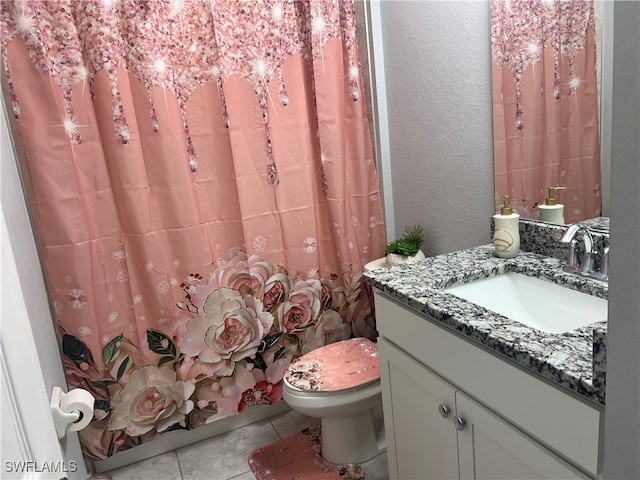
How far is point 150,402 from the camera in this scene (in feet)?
6.17

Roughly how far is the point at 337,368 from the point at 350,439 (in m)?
0.32

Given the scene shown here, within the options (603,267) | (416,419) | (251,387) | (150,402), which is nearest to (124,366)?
(150,402)

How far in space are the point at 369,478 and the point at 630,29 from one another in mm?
1737

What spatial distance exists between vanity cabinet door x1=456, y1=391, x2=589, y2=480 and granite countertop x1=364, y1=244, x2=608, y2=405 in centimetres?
16

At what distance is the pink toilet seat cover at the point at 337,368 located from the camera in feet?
5.47

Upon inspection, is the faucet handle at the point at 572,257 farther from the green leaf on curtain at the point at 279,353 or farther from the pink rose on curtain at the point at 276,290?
the green leaf on curtain at the point at 279,353

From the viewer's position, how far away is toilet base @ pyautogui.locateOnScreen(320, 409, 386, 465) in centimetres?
181

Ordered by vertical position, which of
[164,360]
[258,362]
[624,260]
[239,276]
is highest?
[624,260]

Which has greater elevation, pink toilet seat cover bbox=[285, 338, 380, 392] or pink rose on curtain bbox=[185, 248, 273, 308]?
pink rose on curtain bbox=[185, 248, 273, 308]

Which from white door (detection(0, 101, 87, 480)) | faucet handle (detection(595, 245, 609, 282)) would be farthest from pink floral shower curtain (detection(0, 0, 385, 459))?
faucet handle (detection(595, 245, 609, 282))

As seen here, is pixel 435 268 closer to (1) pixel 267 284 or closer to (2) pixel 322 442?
(1) pixel 267 284

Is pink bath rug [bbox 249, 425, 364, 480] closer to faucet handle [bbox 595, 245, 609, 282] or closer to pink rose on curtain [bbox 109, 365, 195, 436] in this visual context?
pink rose on curtain [bbox 109, 365, 195, 436]

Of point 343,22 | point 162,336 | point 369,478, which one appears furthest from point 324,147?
point 369,478

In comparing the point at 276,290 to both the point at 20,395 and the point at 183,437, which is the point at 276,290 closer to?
the point at 183,437
